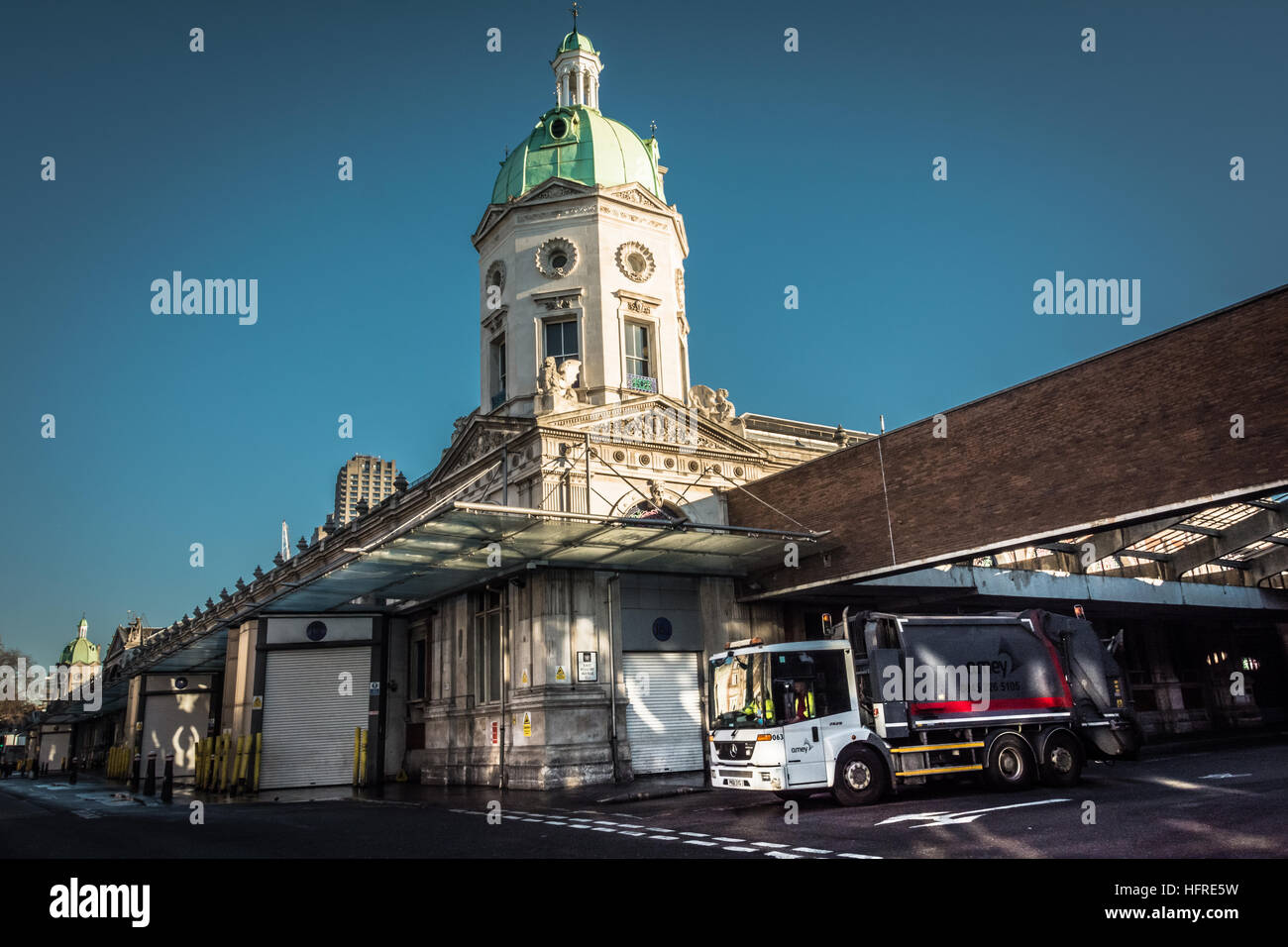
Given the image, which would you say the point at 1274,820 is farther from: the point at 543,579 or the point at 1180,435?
the point at 543,579

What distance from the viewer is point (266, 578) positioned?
150 feet

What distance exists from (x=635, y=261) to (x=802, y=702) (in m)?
19.8

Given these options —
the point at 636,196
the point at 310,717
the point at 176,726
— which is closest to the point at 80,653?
A: the point at 176,726

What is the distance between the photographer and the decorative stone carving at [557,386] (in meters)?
28.2

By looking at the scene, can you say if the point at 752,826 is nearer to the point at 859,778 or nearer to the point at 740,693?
the point at 859,778

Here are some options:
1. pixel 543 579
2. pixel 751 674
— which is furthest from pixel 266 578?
pixel 751 674

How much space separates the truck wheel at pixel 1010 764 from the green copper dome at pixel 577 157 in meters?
22.9

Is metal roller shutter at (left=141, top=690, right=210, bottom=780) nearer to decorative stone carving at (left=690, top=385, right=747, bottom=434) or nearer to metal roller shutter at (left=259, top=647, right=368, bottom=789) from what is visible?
metal roller shutter at (left=259, top=647, right=368, bottom=789)

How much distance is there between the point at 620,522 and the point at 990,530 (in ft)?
27.3

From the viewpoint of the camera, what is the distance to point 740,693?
17016mm

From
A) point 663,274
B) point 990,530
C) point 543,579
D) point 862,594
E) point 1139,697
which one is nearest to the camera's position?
point 990,530

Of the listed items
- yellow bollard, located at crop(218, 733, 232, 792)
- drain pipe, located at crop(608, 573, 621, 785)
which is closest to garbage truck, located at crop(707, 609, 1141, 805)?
drain pipe, located at crop(608, 573, 621, 785)

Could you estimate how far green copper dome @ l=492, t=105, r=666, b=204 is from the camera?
108 feet
